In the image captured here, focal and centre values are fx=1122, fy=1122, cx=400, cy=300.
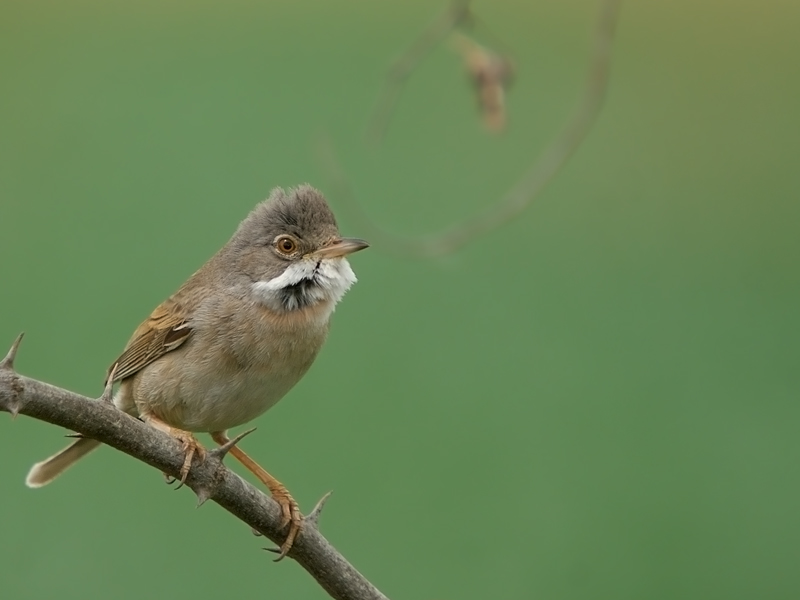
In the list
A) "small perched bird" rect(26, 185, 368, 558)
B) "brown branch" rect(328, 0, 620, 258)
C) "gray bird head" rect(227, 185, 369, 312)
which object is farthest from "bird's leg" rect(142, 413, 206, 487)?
"brown branch" rect(328, 0, 620, 258)

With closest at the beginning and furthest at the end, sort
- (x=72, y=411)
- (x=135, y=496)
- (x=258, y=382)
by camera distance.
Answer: (x=72, y=411), (x=258, y=382), (x=135, y=496)

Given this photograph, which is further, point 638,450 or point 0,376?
point 638,450

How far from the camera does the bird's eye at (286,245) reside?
14.4 feet

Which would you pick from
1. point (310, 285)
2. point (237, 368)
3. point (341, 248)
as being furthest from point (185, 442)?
point (341, 248)

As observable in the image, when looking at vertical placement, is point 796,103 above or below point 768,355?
above

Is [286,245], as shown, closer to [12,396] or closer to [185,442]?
[185,442]

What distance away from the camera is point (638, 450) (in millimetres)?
7602

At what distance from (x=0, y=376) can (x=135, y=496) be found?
15.8 feet

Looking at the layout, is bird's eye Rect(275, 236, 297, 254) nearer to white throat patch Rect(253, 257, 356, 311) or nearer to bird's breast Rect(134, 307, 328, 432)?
white throat patch Rect(253, 257, 356, 311)

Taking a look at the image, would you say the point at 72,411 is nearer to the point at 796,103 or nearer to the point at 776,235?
the point at 776,235

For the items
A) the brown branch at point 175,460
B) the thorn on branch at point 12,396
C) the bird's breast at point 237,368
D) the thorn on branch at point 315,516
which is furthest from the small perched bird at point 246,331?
the thorn on branch at point 12,396

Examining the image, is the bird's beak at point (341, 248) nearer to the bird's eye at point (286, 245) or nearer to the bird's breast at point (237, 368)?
the bird's eye at point (286, 245)

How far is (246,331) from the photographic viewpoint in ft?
13.7

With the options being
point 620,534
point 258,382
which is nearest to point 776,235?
point 620,534
